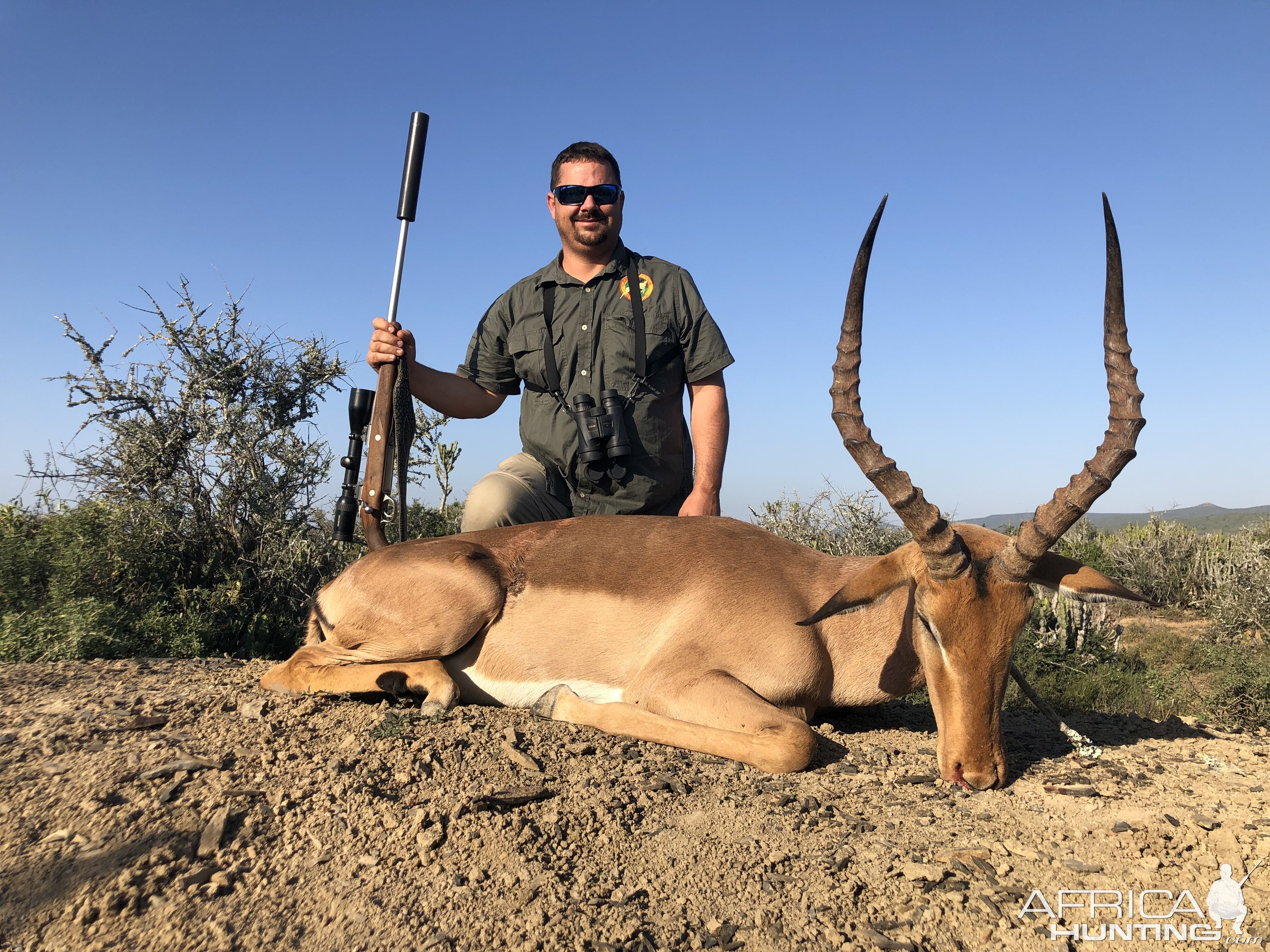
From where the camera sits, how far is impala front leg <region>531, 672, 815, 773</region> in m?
4.14

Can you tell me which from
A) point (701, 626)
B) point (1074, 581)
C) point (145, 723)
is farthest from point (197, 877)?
point (1074, 581)

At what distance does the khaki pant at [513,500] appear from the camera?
679 cm

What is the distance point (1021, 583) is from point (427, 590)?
10.6 ft

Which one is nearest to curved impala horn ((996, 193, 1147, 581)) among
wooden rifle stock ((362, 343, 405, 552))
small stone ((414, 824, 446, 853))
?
small stone ((414, 824, 446, 853))

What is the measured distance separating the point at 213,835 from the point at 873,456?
3282mm

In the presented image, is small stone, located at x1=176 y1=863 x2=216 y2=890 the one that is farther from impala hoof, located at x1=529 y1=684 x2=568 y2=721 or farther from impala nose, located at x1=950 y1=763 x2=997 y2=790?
impala nose, located at x1=950 y1=763 x2=997 y2=790

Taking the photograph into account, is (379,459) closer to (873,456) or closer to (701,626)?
(701,626)

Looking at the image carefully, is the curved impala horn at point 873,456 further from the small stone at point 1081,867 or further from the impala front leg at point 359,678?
the impala front leg at point 359,678

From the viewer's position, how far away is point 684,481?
7.38 meters

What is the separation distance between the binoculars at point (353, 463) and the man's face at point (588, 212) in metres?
2.21

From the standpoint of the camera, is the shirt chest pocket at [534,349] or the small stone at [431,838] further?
the shirt chest pocket at [534,349]

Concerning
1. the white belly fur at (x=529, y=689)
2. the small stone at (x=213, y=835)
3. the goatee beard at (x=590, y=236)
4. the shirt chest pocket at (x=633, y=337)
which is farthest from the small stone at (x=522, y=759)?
the goatee beard at (x=590, y=236)

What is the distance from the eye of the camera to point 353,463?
6203 mm

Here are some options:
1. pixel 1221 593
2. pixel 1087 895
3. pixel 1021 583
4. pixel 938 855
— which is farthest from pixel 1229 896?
pixel 1221 593
